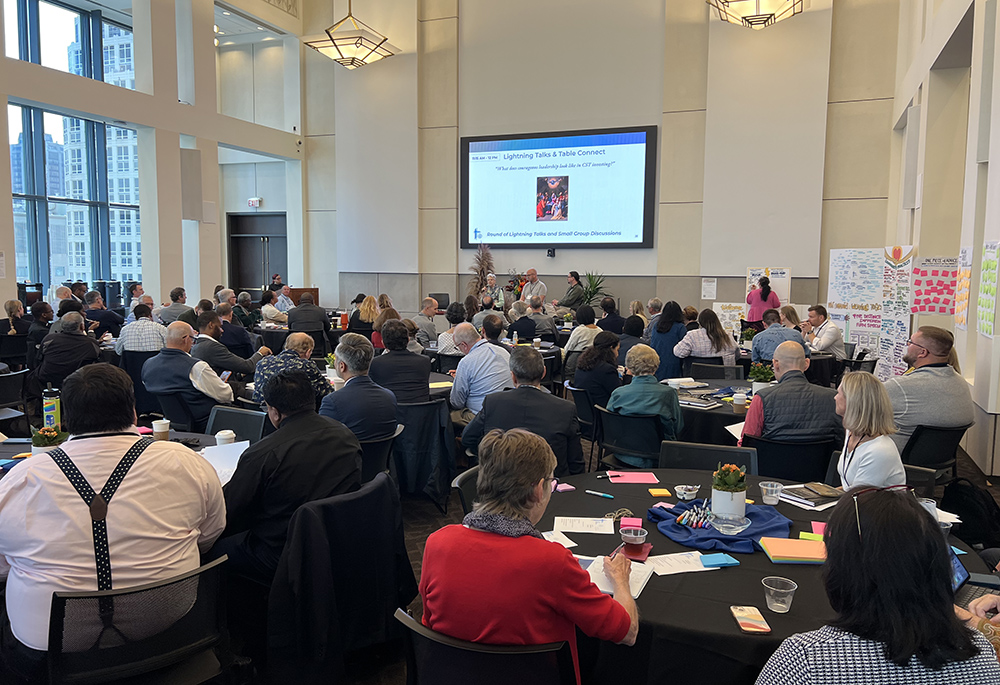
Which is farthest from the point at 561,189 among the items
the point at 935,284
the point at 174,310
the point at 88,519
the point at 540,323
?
the point at 88,519

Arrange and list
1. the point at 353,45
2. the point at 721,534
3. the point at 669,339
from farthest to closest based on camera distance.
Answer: the point at 353,45, the point at 669,339, the point at 721,534

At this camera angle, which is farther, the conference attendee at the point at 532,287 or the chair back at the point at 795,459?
the conference attendee at the point at 532,287

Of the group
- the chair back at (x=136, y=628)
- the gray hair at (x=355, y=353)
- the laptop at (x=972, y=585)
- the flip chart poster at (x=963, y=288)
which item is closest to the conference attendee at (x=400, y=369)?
the gray hair at (x=355, y=353)

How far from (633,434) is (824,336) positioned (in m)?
4.46

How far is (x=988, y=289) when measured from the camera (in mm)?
5473

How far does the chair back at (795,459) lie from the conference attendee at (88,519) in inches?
115

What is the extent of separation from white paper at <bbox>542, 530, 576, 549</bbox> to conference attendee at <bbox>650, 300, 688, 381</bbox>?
16.5ft

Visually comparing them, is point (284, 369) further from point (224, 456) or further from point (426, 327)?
point (426, 327)

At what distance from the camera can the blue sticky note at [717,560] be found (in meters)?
2.33

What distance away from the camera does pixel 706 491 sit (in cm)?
311

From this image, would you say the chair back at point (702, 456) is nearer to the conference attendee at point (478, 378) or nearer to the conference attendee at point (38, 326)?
the conference attendee at point (478, 378)

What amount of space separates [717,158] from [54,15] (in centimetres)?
1327

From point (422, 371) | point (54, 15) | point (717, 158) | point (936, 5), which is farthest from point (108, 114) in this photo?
point (936, 5)

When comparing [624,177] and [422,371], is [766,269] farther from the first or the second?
[422,371]
